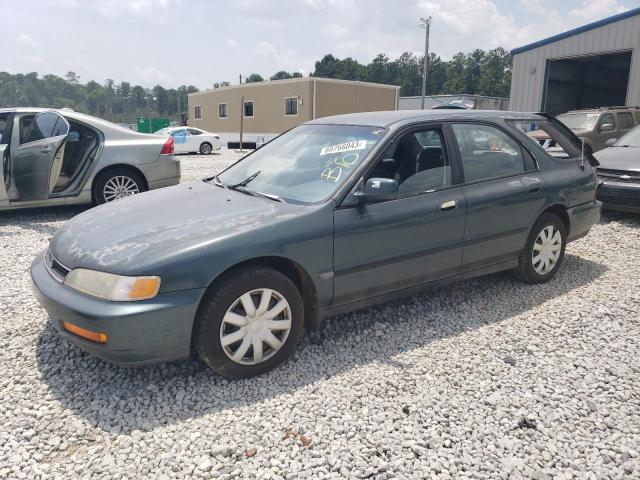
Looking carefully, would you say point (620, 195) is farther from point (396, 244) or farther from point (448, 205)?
point (396, 244)

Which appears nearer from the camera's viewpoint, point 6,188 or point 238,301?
point 238,301

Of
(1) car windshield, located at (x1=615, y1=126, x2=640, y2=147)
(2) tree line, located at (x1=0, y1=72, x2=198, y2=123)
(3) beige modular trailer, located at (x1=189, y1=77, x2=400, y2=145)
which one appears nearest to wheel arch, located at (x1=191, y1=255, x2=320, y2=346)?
(1) car windshield, located at (x1=615, y1=126, x2=640, y2=147)

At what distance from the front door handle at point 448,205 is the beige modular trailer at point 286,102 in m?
25.6

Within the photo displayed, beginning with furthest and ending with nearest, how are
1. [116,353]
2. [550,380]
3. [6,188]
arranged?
[6,188], [550,380], [116,353]

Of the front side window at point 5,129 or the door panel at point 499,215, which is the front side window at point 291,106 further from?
the door panel at point 499,215

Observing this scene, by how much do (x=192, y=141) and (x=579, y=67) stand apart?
695 inches

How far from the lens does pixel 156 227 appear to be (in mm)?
3023

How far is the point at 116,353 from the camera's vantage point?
263cm

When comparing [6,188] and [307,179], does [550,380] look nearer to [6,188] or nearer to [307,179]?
[307,179]

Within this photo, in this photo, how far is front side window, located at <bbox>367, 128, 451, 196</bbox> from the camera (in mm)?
3619

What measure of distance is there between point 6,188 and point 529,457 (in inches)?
267

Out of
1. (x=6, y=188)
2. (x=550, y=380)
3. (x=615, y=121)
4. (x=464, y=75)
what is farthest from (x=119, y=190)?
(x=464, y=75)

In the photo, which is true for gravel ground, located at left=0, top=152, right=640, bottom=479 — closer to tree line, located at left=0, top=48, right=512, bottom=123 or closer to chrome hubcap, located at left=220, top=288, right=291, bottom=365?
chrome hubcap, located at left=220, top=288, right=291, bottom=365

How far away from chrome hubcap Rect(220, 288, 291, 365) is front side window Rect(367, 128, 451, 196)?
1.23 meters
